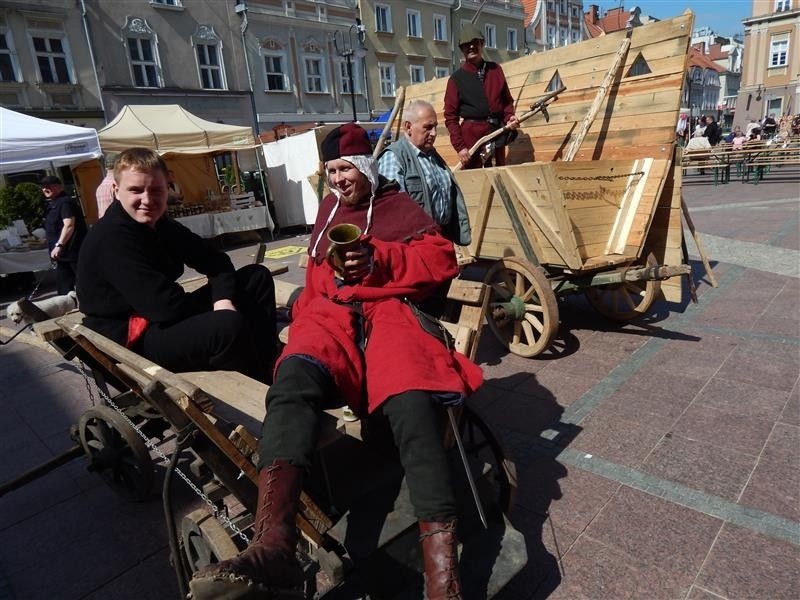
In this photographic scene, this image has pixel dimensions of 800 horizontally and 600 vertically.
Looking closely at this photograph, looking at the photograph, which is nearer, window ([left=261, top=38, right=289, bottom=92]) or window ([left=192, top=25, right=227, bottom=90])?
window ([left=192, top=25, right=227, bottom=90])

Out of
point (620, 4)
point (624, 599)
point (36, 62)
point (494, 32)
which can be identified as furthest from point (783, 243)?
point (494, 32)

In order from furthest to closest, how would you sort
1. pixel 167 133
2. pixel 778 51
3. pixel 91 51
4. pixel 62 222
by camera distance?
1. pixel 778 51
2. pixel 91 51
3. pixel 167 133
4. pixel 62 222

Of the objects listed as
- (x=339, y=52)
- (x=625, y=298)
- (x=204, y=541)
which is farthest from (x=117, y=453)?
(x=339, y=52)

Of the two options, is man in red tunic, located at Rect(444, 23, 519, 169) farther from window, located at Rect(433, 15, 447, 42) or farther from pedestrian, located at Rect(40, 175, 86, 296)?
window, located at Rect(433, 15, 447, 42)

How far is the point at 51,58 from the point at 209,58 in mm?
5473

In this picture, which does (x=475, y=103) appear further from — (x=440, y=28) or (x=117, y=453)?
(x=440, y=28)

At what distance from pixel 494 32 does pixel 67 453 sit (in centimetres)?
3571

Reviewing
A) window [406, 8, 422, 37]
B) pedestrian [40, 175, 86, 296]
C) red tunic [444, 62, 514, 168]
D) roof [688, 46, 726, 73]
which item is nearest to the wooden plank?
red tunic [444, 62, 514, 168]

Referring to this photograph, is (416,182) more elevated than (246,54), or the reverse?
(246,54)

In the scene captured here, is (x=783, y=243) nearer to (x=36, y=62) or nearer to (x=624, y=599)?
(x=624, y=599)

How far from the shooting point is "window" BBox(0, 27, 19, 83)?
52.6ft

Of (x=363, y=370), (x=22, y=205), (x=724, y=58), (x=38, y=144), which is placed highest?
(x=724, y=58)

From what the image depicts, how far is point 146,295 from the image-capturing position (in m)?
2.32

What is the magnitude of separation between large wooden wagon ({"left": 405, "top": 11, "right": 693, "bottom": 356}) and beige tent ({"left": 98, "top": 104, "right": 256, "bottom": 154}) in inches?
336
